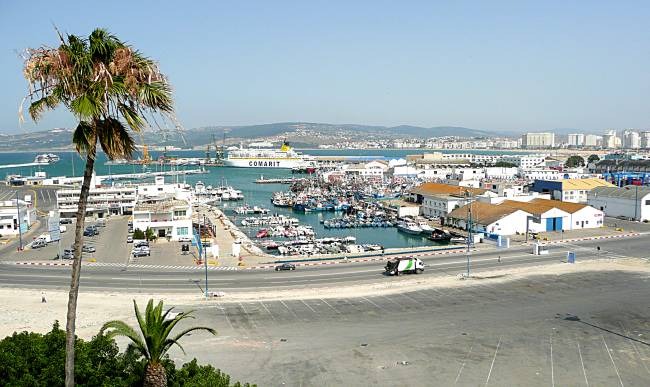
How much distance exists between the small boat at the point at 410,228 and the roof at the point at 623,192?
16.4m

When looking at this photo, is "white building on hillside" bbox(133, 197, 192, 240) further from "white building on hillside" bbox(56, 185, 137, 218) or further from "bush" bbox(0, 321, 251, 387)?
"bush" bbox(0, 321, 251, 387)

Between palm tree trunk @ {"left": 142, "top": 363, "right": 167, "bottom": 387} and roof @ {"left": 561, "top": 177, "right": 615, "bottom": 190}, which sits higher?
palm tree trunk @ {"left": 142, "top": 363, "right": 167, "bottom": 387}

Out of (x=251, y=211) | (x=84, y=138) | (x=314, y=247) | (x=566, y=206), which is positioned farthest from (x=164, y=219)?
(x=84, y=138)

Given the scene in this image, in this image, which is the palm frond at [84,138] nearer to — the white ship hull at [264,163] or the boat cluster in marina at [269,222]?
the boat cluster in marina at [269,222]

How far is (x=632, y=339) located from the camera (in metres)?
15.5

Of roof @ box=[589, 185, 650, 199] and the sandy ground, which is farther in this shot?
roof @ box=[589, 185, 650, 199]

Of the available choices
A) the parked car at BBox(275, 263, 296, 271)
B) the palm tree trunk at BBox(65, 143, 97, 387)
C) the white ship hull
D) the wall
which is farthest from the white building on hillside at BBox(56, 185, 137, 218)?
the white ship hull

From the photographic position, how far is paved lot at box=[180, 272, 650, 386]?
42.3 ft

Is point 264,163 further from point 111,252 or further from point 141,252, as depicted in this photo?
point 141,252

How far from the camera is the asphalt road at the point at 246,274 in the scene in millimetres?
22406

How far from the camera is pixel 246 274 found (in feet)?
81.3

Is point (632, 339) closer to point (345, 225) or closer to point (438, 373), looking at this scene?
point (438, 373)

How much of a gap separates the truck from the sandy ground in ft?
1.97

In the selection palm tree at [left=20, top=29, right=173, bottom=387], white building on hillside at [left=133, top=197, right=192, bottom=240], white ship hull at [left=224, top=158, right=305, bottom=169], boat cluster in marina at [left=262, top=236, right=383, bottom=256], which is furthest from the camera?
white ship hull at [left=224, top=158, right=305, bottom=169]
